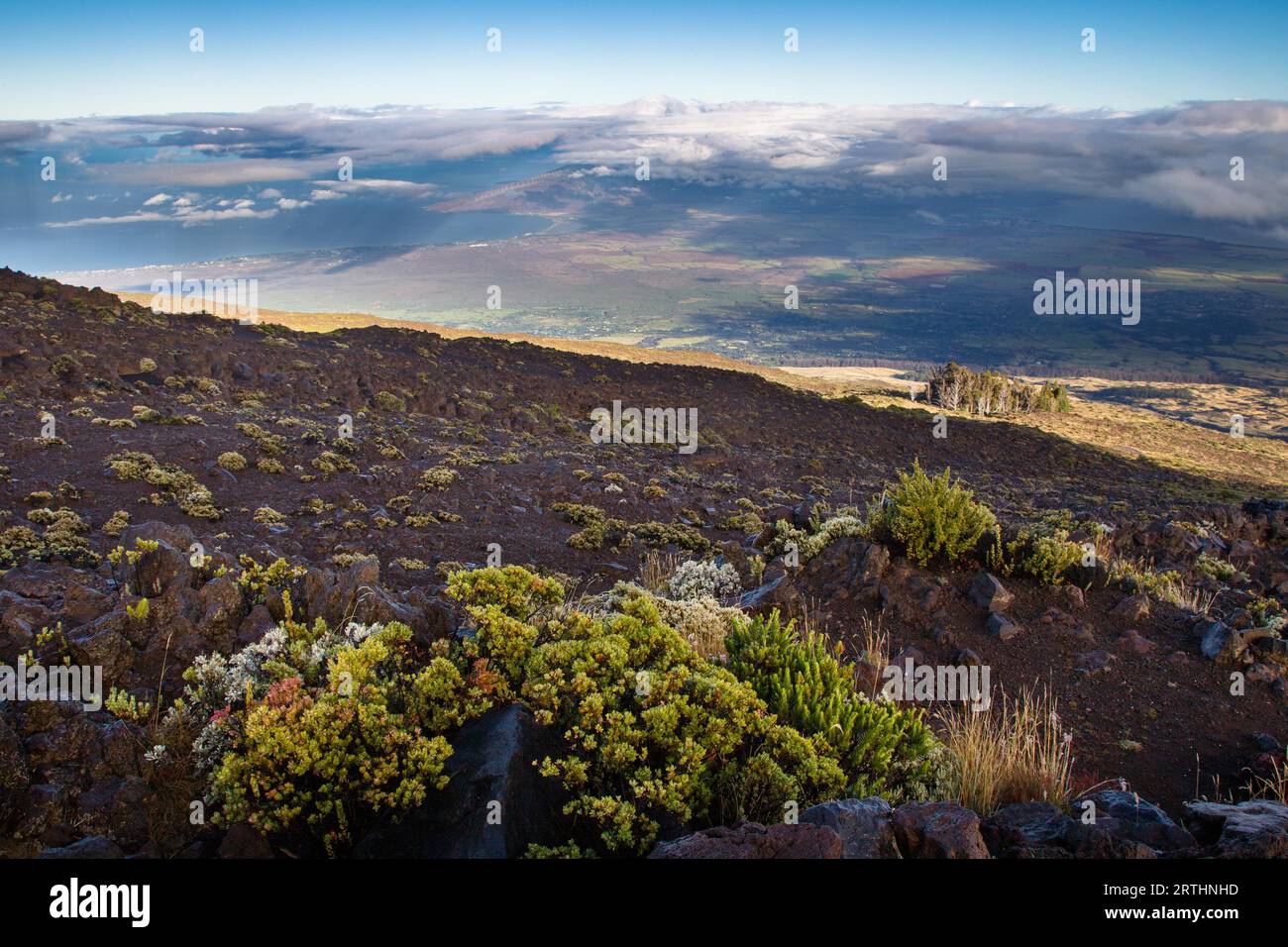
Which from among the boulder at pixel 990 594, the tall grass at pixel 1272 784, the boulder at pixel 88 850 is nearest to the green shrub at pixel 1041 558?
the boulder at pixel 990 594

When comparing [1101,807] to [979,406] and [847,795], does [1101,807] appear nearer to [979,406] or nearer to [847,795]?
[847,795]

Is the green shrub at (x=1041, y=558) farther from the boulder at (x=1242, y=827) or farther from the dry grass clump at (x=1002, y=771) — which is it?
the boulder at (x=1242, y=827)

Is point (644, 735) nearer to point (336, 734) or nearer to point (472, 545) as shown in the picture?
point (336, 734)

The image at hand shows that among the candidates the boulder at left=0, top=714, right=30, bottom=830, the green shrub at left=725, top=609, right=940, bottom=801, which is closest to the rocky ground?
the boulder at left=0, top=714, right=30, bottom=830

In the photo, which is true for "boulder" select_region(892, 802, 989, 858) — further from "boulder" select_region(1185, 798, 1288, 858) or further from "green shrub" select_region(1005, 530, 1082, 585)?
"green shrub" select_region(1005, 530, 1082, 585)
